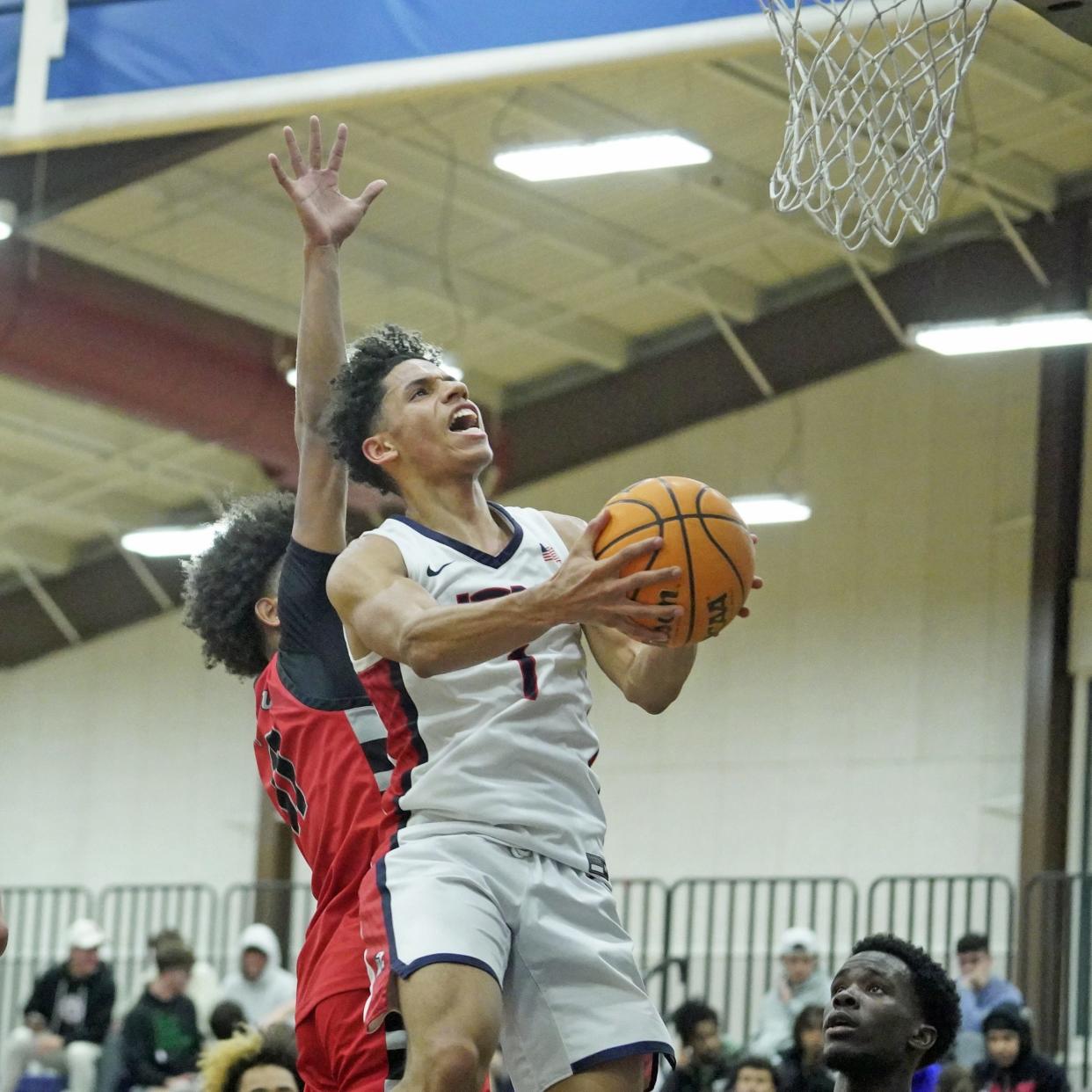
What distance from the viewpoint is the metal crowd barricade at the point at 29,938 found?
60.8 ft

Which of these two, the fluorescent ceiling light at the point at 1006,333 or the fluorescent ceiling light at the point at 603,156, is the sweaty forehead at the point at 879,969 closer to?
the fluorescent ceiling light at the point at 603,156

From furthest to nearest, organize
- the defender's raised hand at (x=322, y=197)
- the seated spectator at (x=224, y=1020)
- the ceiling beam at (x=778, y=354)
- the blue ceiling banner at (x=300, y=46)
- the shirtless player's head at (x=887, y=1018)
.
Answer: the ceiling beam at (x=778, y=354)
the seated spectator at (x=224, y=1020)
the blue ceiling banner at (x=300, y=46)
the shirtless player's head at (x=887, y=1018)
the defender's raised hand at (x=322, y=197)

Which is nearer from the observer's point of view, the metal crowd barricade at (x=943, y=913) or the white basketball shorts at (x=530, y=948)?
the white basketball shorts at (x=530, y=948)

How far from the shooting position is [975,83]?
1490 cm

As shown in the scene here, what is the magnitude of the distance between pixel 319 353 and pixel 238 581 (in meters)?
0.57

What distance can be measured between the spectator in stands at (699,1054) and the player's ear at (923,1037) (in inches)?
254

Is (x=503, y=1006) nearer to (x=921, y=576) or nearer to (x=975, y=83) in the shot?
(x=975, y=83)

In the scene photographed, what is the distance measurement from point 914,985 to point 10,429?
49.2 ft

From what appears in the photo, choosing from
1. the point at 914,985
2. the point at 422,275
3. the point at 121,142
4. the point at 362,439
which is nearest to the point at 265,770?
the point at 362,439

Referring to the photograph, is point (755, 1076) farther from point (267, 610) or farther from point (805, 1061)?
point (267, 610)

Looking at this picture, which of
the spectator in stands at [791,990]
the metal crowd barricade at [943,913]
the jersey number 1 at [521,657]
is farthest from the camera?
the metal crowd barricade at [943,913]

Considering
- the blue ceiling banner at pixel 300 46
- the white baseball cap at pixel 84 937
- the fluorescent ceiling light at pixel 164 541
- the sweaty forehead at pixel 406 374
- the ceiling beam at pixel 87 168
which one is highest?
the ceiling beam at pixel 87 168

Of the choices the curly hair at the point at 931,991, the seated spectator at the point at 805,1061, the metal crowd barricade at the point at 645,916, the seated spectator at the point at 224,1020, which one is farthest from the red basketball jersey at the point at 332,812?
the metal crowd barricade at the point at 645,916

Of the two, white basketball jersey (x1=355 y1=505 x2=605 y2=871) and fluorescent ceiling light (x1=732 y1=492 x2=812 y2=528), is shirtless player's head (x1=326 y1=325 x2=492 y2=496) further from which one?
fluorescent ceiling light (x1=732 y1=492 x2=812 y2=528)
